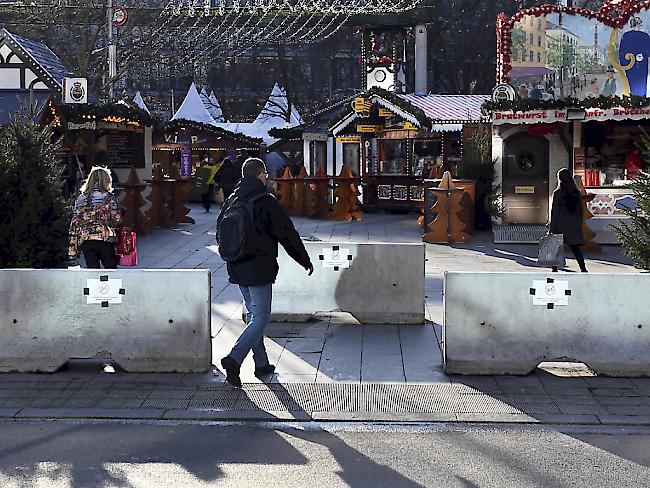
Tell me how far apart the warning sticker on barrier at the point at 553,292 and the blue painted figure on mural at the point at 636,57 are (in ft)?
40.3

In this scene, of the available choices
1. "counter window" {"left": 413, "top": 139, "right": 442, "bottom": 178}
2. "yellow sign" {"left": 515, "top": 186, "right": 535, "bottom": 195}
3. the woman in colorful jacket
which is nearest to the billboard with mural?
"yellow sign" {"left": 515, "top": 186, "right": 535, "bottom": 195}

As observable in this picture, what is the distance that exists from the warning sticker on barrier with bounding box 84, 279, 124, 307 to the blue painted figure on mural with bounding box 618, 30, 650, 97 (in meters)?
13.7

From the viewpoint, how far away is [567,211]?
13.2 m

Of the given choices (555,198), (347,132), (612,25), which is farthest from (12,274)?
(347,132)

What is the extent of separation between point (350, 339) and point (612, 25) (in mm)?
12551

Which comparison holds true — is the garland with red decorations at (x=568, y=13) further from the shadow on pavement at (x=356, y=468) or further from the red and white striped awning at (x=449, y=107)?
the shadow on pavement at (x=356, y=468)

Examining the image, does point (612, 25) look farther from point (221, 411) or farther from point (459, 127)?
point (221, 411)

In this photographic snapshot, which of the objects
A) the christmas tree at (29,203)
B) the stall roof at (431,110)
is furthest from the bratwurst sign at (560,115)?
the christmas tree at (29,203)

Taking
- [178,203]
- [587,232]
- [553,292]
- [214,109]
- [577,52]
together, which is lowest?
[587,232]

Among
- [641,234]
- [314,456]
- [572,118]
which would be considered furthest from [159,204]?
[314,456]

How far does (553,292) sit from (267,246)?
2.23m

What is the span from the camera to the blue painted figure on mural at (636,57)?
19266 millimetres

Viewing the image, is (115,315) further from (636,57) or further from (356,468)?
(636,57)

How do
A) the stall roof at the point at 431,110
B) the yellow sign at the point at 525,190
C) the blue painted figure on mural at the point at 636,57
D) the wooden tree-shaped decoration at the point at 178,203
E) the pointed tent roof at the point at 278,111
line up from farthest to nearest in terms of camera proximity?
the pointed tent roof at the point at 278,111 → the stall roof at the point at 431,110 → the wooden tree-shaped decoration at the point at 178,203 → the yellow sign at the point at 525,190 → the blue painted figure on mural at the point at 636,57
